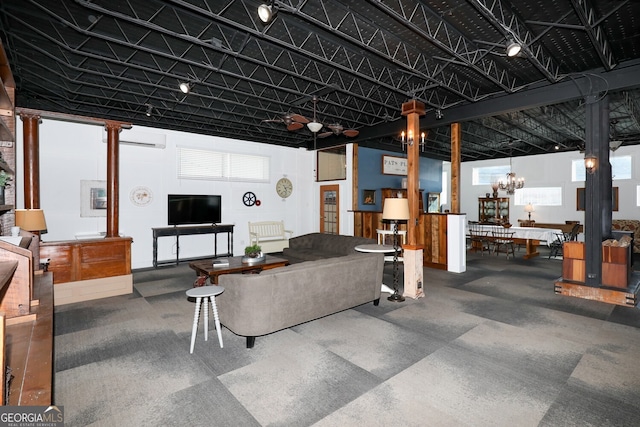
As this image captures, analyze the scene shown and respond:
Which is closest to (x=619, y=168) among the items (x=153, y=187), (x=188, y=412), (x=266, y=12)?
(x=266, y=12)

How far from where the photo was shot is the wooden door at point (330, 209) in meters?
9.48

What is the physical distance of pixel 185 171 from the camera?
7895 millimetres

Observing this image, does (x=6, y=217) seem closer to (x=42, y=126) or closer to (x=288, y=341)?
(x=288, y=341)

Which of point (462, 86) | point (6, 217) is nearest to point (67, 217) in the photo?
point (6, 217)

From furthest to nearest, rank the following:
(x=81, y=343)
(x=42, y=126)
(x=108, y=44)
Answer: (x=42, y=126) < (x=108, y=44) < (x=81, y=343)

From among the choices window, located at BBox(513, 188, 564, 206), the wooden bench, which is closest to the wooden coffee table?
the wooden bench

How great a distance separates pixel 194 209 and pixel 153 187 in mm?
1062

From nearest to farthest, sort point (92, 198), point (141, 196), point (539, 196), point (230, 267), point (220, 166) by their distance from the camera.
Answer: point (230, 267) < point (92, 198) < point (141, 196) < point (220, 166) < point (539, 196)

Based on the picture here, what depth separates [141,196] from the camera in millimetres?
7316

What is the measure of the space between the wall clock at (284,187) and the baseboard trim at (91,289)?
5251 millimetres

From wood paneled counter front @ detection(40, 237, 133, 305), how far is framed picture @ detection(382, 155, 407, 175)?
7.62 meters

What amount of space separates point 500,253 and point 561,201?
3.66 metres

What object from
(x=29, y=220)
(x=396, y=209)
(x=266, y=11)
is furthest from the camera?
(x=396, y=209)

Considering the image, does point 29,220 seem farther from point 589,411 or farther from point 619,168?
point 619,168
